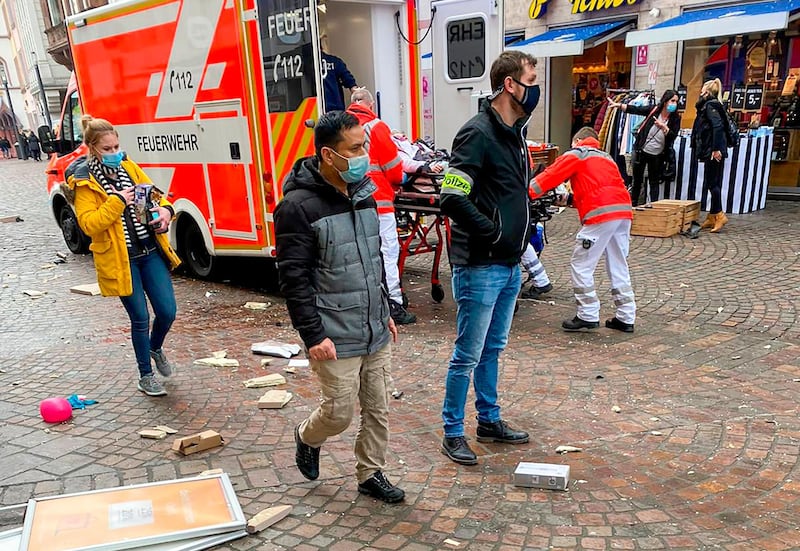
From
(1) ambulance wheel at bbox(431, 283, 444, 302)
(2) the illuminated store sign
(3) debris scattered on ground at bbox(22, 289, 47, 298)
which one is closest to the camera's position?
(1) ambulance wheel at bbox(431, 283, 444, 302)

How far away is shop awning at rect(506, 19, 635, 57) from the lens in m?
13.0

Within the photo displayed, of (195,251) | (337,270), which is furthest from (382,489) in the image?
(195,251)

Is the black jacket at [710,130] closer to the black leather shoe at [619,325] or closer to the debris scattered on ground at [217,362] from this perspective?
the black leather shoe at [619,325]

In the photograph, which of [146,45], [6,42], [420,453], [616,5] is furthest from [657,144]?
[6,42]

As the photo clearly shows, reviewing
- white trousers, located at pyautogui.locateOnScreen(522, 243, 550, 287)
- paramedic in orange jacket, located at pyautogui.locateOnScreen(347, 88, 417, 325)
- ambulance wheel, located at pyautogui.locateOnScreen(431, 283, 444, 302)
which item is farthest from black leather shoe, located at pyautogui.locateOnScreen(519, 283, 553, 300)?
paramedic in orange jacket, located at pyautogui.locateOnScreen(347, 88, 417, 325)

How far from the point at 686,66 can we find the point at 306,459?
12.0 meters

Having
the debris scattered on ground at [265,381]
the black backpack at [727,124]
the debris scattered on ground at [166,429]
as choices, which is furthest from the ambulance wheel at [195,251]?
the black backpack at [727,124]

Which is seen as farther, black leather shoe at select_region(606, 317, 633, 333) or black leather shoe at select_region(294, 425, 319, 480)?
black leather shoe at select_region(606, 317, 633, 333)

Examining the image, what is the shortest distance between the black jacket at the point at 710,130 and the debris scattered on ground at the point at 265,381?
7.19 m

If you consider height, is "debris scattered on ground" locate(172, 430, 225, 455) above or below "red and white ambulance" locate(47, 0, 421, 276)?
below

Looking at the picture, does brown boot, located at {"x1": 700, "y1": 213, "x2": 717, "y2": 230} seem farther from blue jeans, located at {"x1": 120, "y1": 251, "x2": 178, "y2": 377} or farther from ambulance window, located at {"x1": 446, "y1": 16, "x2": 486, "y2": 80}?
blue jeans, located at {"x1": 120, "y1": 251, "x2": 178, "y2": 377}

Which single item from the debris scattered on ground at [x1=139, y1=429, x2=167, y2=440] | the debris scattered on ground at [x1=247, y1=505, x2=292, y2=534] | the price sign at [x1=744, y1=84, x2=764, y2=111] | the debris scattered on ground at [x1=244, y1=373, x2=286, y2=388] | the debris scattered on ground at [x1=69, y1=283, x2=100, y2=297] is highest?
the price sign at [x1=744, y1=84, x2=764, y2=111]

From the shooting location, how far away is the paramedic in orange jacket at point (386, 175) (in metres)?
5.64

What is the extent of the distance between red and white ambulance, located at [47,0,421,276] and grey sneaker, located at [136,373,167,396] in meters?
2.30
